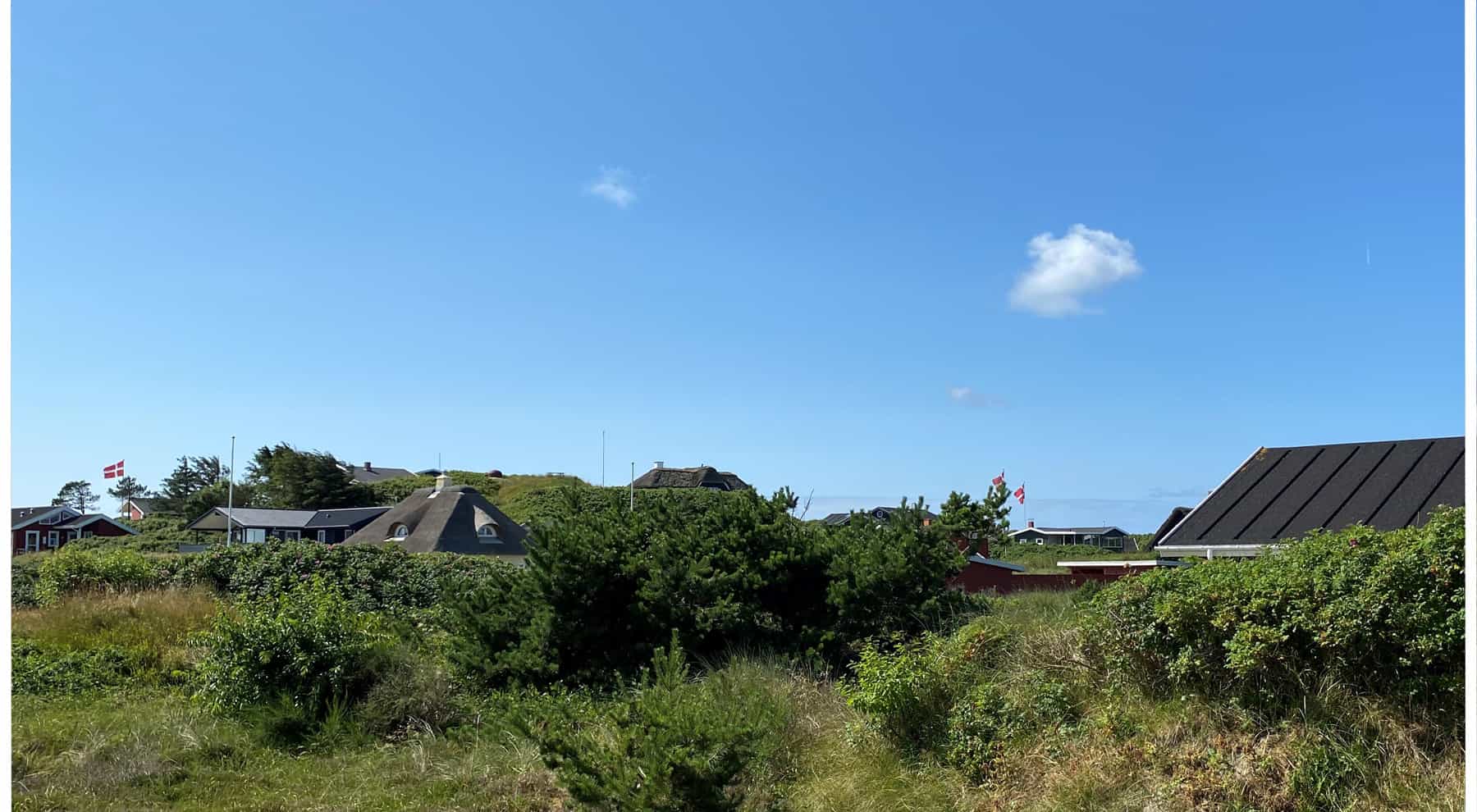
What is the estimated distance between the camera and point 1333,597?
588 centimetres

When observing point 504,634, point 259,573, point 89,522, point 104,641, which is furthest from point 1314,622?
point 89,522

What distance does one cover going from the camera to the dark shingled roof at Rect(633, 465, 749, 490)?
59.1m

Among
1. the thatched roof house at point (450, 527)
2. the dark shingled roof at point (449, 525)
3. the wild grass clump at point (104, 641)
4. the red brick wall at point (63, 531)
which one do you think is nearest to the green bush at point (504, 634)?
the wild grass clump at point (104, 641)

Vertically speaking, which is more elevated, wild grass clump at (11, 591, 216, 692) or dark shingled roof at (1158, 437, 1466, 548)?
dark shingled roof at (1158, 437, 1466, 548)

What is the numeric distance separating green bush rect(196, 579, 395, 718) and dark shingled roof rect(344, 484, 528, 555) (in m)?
26.1

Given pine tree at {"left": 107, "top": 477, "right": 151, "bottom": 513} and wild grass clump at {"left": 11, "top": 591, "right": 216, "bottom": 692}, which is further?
pine tree at {"left": 107, "top": 477, "right": 151, "bottom": 513}

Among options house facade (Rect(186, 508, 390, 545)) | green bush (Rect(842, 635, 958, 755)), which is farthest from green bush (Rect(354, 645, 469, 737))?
house facade (Rect(186, 508, 390, 545))

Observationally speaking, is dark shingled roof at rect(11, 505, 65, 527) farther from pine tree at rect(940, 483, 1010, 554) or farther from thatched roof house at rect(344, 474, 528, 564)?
pine tree at rect(940, 483, 1010, 554)

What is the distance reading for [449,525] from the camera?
125 feet

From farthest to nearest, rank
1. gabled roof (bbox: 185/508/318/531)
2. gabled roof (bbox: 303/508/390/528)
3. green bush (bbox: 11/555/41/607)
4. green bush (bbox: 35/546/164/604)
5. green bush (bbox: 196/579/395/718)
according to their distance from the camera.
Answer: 1. gabled roof (bbox: 303/508/390/528)
2. gabled roof (bbox: 185/508/318/531)
3. green bush (bbox: 11/555/41/607)
4. green bush (bbox: 35/546/164/604)
5. green bush (bbox: 196/579/395/718)

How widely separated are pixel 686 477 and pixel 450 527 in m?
23.6

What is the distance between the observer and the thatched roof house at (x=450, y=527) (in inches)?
1471

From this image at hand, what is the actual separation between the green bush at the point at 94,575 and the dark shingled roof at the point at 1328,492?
1476cm

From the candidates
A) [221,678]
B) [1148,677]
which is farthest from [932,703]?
[221,678]
